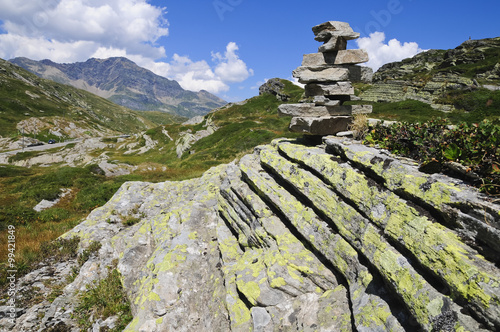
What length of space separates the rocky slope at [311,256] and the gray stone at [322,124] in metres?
1.25

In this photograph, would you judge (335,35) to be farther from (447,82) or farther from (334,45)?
(447,82)

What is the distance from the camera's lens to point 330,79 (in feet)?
36.7

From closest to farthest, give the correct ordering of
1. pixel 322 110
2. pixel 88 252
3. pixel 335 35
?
pixel 335 35 → pixel 322 110 → pixel 88 252

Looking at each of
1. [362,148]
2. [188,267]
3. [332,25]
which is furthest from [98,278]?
[332,25]

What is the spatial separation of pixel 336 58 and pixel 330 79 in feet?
3.45

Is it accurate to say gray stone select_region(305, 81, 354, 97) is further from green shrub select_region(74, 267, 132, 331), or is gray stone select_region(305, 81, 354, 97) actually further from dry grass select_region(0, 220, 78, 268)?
dry grass select_region(0, 220, 78, 268)

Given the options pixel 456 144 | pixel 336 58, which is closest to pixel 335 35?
pixel 336 58

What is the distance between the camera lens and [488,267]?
3.97 m

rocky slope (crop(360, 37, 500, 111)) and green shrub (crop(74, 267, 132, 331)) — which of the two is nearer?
green shrub (crop(74, 267, 132, 331))

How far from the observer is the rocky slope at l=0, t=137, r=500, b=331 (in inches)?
172

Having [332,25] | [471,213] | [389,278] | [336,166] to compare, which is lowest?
[389,278]

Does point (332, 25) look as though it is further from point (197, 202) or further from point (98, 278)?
point (98, 278)

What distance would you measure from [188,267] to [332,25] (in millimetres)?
12802

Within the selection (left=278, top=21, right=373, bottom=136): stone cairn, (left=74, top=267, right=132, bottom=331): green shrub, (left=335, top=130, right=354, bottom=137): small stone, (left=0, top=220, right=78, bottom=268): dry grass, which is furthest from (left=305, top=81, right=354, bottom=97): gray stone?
(left=0, top=220, right=78, bottom=268): dry grass
